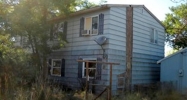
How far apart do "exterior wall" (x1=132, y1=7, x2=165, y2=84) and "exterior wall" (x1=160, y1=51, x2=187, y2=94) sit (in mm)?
1412

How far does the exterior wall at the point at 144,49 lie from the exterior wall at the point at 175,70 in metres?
1.41

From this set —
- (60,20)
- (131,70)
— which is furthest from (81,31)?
(131,70)

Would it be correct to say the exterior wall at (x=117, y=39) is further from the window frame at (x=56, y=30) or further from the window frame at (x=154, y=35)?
the window frame at (x=56, y=30)

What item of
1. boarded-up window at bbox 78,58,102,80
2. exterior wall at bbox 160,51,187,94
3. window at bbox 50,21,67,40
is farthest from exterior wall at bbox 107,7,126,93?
window at bbox 50,21,67,40

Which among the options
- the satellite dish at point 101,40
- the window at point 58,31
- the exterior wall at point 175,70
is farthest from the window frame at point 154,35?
the window at point 58,31

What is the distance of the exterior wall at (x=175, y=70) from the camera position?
14781mm

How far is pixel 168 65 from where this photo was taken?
1561cm

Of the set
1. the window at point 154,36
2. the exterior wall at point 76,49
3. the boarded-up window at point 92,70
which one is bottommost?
the boarded-up window at point 92,70

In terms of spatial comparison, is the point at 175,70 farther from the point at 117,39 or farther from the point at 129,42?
the point at 117,39

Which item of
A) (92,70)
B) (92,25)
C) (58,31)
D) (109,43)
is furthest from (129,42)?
(58,31)

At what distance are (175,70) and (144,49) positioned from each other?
2.65 metres

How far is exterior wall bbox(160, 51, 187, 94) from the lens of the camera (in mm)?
14781

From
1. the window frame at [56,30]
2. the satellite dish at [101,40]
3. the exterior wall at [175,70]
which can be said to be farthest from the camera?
the window frame at [56,30]

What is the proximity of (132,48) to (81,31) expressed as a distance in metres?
3.57
